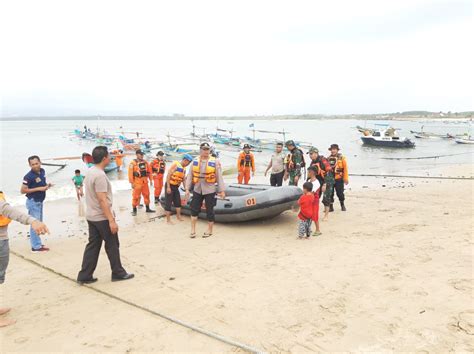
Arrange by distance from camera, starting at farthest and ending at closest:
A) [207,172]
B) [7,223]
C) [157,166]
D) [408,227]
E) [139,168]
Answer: [157,166]
[139,168]
[408,227]
[207,172]
[7,223]

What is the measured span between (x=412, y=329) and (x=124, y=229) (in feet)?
18.1

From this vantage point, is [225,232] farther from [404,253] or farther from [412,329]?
[412,329]

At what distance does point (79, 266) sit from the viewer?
15.6 ft

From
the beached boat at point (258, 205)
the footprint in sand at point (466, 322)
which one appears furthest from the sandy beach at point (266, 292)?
the beached boat at point (258, 205)

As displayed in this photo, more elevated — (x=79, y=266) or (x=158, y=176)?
(x=158, y=176)

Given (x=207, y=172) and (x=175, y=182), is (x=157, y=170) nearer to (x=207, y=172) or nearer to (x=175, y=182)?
(x=175, y=182)

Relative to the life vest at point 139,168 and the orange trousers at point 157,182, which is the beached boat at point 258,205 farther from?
the orange trousers at point 157,182

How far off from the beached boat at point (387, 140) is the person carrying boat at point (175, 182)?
3064cm

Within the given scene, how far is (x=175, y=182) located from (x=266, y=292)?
388cm

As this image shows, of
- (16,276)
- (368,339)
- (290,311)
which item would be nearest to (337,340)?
(368,339)

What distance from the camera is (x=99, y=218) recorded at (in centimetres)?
388

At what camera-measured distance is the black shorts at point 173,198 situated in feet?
23.2

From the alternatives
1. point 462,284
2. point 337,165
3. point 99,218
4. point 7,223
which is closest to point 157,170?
point 337,165

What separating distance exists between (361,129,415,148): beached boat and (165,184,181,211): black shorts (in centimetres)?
3065
